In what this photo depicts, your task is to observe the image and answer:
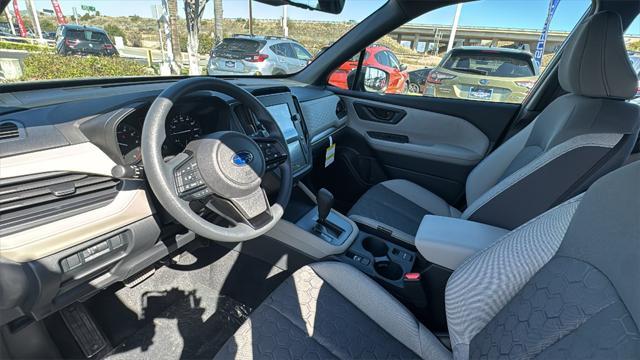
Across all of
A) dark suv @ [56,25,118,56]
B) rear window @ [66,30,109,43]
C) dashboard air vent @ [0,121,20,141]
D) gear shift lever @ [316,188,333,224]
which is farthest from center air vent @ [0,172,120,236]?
rear window @ [66,30,109,43]

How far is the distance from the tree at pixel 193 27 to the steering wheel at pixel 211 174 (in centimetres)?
284

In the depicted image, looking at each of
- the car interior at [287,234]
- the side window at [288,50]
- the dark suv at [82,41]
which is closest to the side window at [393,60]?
the car interior at [287,234]

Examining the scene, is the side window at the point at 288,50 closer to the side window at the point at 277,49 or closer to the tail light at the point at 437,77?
the side window at the point at 277,49

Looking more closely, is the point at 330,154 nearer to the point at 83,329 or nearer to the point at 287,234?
Result: the point at 287,234

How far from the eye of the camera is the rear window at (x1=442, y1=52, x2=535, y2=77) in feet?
8.65

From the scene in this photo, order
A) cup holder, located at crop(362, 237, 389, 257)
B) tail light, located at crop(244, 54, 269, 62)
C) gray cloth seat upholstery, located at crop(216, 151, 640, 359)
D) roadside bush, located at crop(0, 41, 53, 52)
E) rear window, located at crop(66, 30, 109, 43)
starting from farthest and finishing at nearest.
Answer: rear window, located at crop(66, 30, 109, 43) → tail light, located at crop(244, 54, 269, 62) → roadside bush, located at crop(0, 41, 53, 52) → cup holder, located at crop(362, 237, 389, 257) → gray cloth seat upholstery, located at crop(216, 151, 640, 359)

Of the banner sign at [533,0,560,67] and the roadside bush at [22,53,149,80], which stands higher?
the banner sign at [533,0,560,67]

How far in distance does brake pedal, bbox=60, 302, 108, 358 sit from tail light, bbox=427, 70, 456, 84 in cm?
283

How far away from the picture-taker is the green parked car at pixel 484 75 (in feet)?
8.11

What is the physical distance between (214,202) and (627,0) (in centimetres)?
205

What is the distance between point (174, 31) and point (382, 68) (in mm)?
5720

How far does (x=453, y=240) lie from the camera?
123cm

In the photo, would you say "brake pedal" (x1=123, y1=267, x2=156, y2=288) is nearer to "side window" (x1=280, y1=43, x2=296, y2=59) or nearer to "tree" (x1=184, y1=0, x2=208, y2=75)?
"tree" (x1=184, y1=0, x2=208, y2=75)

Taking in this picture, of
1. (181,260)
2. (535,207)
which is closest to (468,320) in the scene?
(535,207)
